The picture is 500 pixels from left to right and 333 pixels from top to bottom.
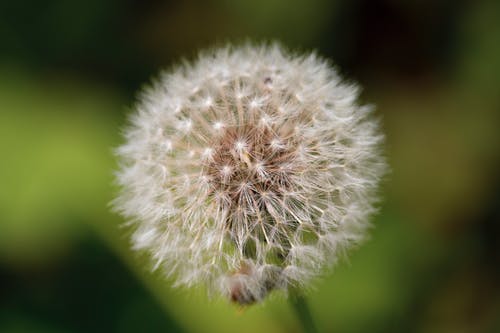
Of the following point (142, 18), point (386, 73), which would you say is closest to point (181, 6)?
point (142, 18)

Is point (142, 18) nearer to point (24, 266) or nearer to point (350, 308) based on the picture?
point (24, 266)

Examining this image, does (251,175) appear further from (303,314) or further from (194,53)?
(194,53)

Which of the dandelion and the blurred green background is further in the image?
the blurred green background

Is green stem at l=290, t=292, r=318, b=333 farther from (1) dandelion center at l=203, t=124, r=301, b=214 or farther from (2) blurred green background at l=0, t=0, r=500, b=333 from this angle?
(2) blurred green background at l=0, t=0, r=500, b=333

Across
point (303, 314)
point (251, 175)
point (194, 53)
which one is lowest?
point (303, 314)

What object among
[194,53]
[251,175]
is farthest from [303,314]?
[194,53]

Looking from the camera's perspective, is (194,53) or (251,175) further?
(194,53)

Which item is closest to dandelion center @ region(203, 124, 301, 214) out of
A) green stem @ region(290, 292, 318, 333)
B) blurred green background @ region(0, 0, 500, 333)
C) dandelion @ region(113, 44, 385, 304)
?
dandelion @ region(113, 44, 385, 304)
